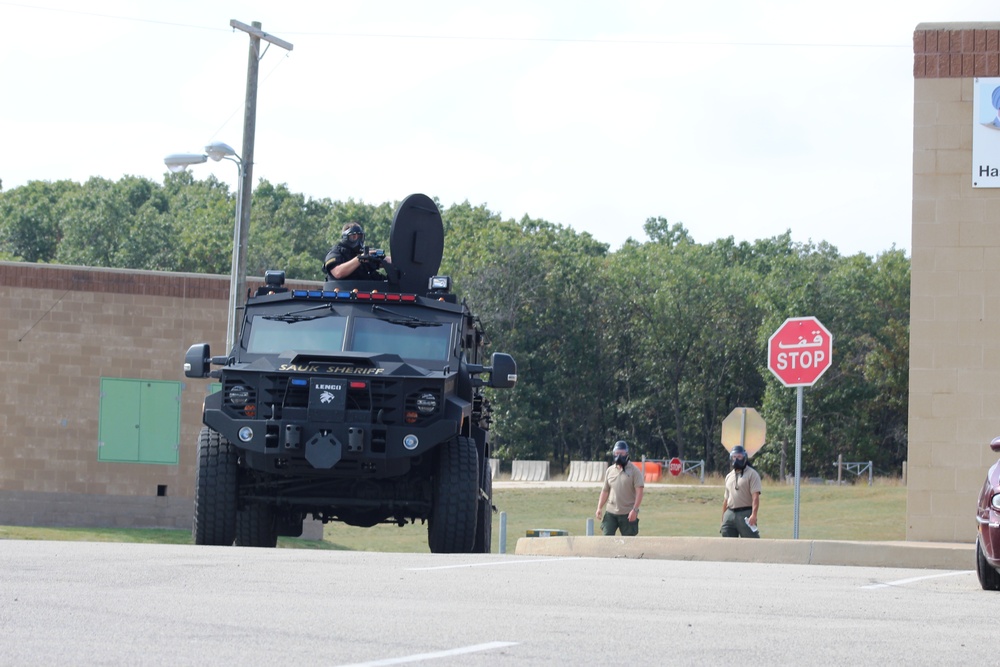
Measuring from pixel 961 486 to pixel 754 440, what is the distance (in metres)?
5.86

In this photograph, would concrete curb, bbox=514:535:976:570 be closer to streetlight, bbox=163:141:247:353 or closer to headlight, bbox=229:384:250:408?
headlight, bbox=229:384:250:408

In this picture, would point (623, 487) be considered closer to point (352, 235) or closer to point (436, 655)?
point (352, 235)

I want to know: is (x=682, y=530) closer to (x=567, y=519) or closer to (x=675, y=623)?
(x=567, y=519)

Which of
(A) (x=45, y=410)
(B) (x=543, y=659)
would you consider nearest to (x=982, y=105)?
(B) (x=543, y=659)

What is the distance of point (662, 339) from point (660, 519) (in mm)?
43177

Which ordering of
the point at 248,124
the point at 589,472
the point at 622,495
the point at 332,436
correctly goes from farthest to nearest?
the point at 589,472, the point at 248,124, the point at 622,495, the point at 332,436

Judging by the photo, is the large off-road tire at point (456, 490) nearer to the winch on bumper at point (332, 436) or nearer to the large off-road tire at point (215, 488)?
the winch on bumper at point (332, 436)

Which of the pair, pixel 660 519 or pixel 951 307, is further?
pixel 660 519

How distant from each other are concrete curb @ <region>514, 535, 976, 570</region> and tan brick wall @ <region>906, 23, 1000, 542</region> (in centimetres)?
238

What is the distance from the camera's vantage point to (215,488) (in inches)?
573

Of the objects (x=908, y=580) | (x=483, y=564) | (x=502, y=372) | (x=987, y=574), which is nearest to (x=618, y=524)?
(x=502, y=372)

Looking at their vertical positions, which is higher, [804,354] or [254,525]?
[804,354]

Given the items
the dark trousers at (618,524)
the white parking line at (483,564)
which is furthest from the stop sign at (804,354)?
the white parking line at (483,564)

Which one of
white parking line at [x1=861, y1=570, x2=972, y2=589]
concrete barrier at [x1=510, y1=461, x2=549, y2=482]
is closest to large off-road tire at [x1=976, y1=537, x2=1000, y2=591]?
white parking line at [x1=861, y1=570, x2=972, y2=589]
